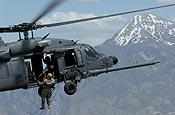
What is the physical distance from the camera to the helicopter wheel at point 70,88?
31656 millimetres

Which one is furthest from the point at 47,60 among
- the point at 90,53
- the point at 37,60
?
the point at 90,53

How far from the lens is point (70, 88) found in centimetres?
3184

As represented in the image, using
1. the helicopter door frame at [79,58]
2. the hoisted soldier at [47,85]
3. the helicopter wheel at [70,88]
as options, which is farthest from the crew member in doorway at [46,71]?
the helicopter door frame at [79,58]

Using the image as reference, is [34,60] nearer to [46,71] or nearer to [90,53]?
[46,71]

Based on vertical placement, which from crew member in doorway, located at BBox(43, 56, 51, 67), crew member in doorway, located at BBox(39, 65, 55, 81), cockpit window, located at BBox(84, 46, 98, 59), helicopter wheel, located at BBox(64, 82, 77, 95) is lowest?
helicopter wheel, located at BBox(64, 82, 77, 95)

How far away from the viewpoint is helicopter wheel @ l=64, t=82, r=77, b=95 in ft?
104

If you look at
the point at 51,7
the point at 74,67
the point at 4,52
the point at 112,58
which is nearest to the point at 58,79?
the point at 74,67

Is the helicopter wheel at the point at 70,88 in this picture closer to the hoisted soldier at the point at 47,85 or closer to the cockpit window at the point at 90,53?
the hoisted soldier at the point at 47,85

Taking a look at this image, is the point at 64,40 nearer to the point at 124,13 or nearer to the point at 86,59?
the point at 86,59

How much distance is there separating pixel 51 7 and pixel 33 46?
840 cm

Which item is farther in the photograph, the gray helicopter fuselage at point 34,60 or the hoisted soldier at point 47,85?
the gray helicopter fuselage at point 34,60

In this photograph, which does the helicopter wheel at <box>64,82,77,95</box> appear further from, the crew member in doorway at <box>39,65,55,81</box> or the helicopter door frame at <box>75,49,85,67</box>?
the helicopter door frame at <box>75,49,85,67</box>

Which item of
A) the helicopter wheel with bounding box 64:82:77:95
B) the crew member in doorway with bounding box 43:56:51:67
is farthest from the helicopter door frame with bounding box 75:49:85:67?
the crew member in doorway with bounding box 43:56:51:67

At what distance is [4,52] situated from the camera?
29453mm
